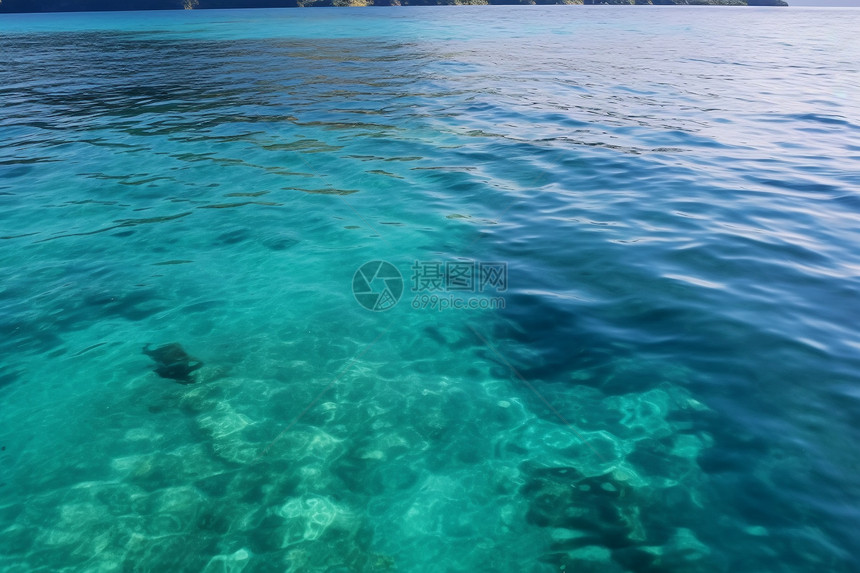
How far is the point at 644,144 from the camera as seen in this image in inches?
592

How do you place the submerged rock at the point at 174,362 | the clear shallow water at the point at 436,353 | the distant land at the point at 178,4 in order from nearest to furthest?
1. the clear shallow water at the point at 436,353
2. the submerged rock at the point at 174,362
3. the distant land at the point at 178,4

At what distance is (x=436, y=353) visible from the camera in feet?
23.7

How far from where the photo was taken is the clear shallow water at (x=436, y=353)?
469 centimetres

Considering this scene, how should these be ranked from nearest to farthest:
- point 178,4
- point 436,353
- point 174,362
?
point 174,362
point 436,353
point 178,4

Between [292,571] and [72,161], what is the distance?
49.5ft

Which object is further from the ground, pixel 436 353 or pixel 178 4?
pixel 178 4

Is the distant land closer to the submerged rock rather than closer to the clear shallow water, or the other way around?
the clear shallow water

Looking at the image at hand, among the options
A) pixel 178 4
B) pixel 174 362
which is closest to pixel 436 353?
pixel 174 362

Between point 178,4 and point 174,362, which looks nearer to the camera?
point 174,362

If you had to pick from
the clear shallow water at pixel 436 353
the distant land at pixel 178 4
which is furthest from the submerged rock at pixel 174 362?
the distant land at pixel 178 4

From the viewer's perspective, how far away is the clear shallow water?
185 inches

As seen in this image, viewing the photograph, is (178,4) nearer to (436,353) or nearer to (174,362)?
(174,362)

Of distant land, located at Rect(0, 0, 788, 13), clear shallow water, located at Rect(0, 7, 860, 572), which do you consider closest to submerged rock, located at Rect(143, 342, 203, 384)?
clear shallow water, located at Rect(0, 7, 860, 572)

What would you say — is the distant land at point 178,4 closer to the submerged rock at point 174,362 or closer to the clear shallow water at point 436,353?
the clear shallow water at point 436,353
